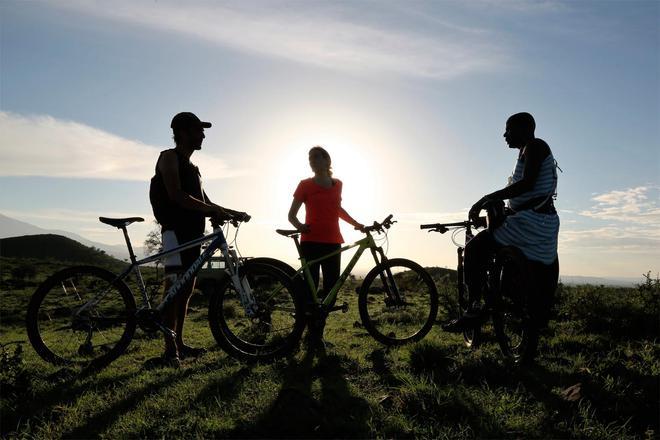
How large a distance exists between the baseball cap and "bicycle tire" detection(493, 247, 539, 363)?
4289 mm

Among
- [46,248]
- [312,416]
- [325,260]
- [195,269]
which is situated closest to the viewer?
[312,416]

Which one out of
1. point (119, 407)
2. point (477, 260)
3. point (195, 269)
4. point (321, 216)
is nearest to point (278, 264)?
point (195, 269)

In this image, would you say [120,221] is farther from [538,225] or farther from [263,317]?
[538,225]

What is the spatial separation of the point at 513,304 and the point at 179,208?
14.4 ft

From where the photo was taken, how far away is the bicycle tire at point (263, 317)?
537 cm

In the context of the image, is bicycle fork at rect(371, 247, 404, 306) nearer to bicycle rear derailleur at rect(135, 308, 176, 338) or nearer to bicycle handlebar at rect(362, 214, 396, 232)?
bicycle handlebar at rect(362, 214, 396, 232)

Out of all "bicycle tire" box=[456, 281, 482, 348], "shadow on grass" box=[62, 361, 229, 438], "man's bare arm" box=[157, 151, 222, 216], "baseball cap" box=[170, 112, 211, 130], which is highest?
"baseball cap" box=[170, 112, 211, 130]

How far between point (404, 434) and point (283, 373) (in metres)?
1.84

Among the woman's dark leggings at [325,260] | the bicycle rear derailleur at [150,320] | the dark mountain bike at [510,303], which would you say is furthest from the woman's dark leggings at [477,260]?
the bicycle rear derailleur at [150,320]

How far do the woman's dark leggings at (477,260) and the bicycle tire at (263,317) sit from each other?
2.33m

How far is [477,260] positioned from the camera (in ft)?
19.0

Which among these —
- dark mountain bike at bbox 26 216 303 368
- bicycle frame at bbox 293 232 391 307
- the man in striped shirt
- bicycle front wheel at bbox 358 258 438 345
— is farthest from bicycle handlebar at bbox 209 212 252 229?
the man in striped shirt

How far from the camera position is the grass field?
3.34 m

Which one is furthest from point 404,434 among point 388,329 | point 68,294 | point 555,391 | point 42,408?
point 68,294
